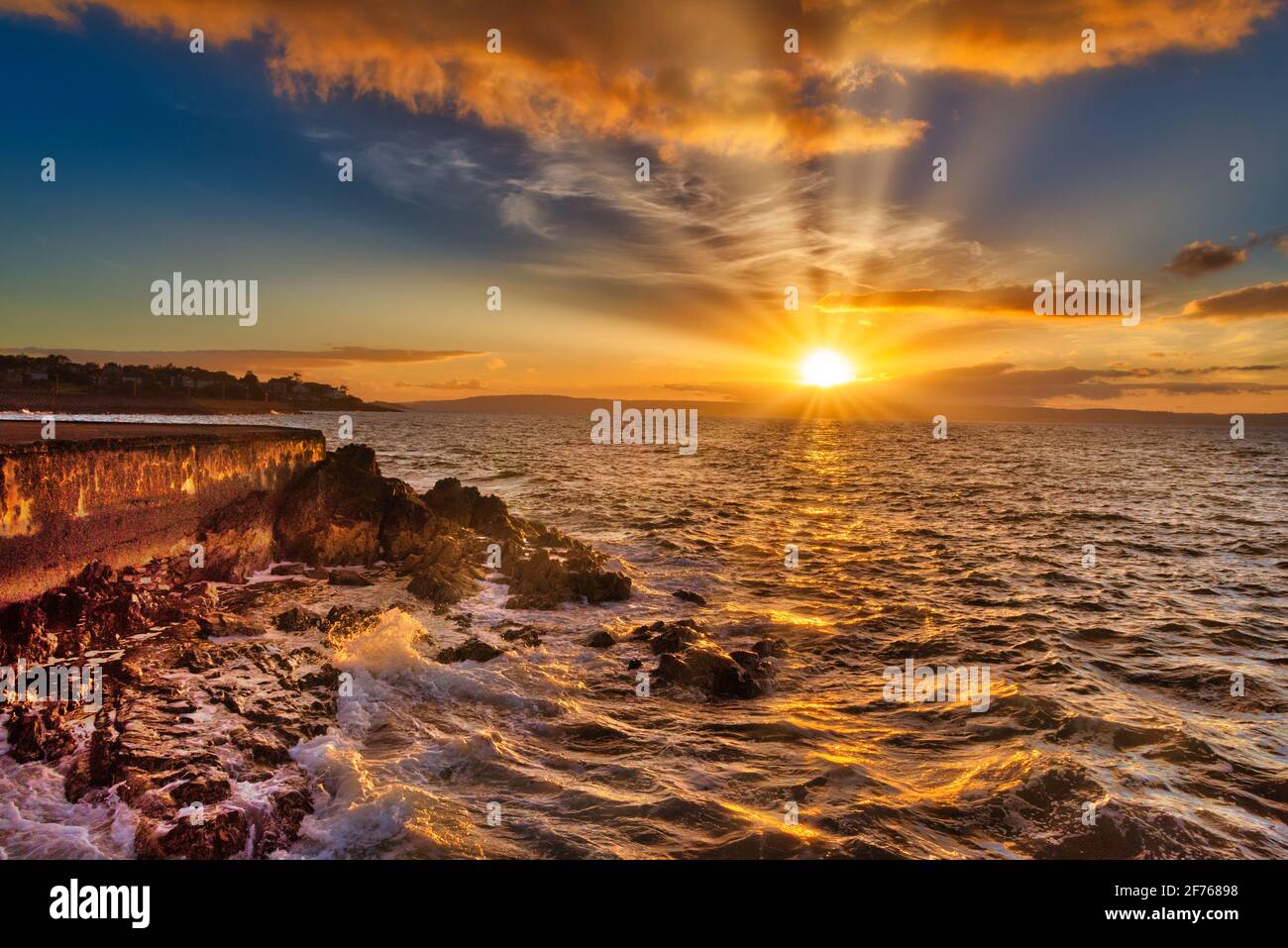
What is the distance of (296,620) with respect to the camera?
12.0m

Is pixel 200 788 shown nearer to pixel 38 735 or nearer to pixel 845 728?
pixel 38 735

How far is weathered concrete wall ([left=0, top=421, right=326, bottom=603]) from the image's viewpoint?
31.6 feet

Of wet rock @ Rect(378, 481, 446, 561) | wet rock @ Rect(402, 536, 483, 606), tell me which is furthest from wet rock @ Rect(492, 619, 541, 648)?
wet rock @ Rect(378, 481, 446, 561)

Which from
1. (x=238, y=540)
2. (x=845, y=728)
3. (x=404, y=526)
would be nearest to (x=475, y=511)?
(x=404, y=526)

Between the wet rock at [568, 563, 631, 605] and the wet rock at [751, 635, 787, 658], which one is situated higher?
the wet rock at [568, 563, 631, 605]

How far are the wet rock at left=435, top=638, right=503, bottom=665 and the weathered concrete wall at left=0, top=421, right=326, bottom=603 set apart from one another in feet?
20.0

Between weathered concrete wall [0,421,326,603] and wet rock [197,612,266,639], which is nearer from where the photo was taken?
weathered concrete wall [0,421,326,603]

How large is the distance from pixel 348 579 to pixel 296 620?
11.1 feet

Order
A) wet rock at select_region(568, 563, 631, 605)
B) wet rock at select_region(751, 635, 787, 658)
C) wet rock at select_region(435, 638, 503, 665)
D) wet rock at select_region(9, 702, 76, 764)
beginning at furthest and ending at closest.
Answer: wet rock at select_region(568, 563, 631, 605)
wet rock at select_region(751, 635, 787, 658)
wet rock at select_region(435, 638, 503, 665)
wet rock at select_region(9, 702, 76, 764)

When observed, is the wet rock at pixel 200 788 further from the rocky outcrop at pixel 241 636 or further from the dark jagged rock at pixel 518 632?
the dark jagged rock at pixel 518 632

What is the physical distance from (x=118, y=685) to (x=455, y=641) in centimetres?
504

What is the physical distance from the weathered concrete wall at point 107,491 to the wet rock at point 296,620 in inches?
115

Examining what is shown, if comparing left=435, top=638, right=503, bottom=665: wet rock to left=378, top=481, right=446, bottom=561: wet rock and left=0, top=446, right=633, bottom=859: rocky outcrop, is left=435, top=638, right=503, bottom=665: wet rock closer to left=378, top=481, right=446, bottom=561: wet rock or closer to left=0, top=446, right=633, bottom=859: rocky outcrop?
left=0, top=446, right=633, bottom=859: rocky outcrop

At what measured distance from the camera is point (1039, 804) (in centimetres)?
762
